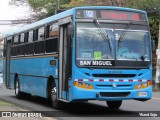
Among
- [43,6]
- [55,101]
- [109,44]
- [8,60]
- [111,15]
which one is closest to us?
[109,44]

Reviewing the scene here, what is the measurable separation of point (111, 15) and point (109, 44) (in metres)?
1.03

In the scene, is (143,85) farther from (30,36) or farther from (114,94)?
(30,36)

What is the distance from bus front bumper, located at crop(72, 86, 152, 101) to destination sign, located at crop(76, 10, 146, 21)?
220cm

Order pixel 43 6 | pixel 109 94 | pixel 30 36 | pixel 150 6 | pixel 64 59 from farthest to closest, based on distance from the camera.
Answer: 1. pixel 43 6
2. pixel 150 6
3. pixel 30 36
4. pixel 64 59
5. pixel 109 94

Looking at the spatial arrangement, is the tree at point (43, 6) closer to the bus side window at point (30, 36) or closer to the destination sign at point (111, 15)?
the bus side window at point (30, 36)

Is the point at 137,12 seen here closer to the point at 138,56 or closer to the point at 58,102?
the point at 138,56

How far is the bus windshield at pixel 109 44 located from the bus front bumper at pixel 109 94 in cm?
80

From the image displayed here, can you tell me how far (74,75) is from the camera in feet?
43.4

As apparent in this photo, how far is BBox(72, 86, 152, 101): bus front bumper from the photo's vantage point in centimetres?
1306

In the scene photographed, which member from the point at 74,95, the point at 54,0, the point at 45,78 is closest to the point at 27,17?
the point at 54,0

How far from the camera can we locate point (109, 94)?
13.3 metres

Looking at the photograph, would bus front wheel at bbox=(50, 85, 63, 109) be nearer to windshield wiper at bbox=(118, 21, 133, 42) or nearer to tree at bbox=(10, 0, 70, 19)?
windshield wiper at bbox=(118, 21, 133, 42)

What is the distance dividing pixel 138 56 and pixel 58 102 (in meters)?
3.22

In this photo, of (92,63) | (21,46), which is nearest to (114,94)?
(92,63)
